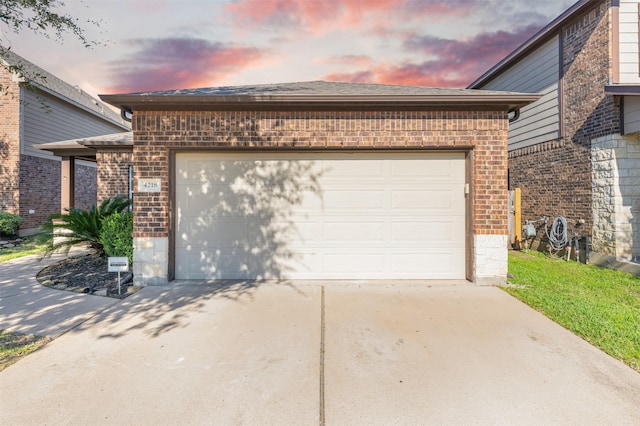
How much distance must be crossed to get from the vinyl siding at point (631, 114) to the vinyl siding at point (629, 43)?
35.2 inches

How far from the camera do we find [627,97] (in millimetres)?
6203

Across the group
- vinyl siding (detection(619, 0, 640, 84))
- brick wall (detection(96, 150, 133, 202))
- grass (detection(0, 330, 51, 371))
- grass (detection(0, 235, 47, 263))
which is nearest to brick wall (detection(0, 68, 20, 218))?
grass (detection(0, 235, 47, 263))

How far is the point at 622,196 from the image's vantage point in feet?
21.2

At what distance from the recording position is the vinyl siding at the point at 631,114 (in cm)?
598

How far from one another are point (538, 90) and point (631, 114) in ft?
10.4

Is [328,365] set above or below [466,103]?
below

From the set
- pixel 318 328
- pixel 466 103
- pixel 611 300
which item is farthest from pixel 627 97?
pixel 318 328

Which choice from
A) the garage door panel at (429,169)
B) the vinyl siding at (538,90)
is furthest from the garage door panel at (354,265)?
the vinyl siding at (538,90)

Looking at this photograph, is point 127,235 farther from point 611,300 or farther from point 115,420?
point 611,300

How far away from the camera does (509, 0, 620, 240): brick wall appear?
22.2 feet

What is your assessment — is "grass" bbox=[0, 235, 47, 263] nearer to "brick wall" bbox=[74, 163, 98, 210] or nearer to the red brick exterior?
the red brick exterior

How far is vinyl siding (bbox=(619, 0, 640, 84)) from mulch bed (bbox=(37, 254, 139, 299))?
1110cm

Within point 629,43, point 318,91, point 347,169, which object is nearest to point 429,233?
point 347,169

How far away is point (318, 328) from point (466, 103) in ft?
14.7
